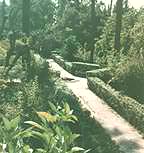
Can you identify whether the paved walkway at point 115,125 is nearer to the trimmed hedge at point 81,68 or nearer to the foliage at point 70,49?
the trimmed hedge at point 81,68

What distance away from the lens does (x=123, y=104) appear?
15.2m

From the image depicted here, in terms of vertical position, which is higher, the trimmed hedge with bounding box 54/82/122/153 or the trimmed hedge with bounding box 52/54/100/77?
the trimmed hedge with bounding box 54/82/122/153

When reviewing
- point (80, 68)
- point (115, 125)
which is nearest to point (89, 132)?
point (115, 125)

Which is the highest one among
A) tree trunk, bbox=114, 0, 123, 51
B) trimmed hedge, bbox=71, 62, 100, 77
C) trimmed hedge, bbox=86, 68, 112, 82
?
tree trunk, bbox=114, 0, 123, 51

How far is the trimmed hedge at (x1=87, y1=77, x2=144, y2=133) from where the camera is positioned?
13456 mm

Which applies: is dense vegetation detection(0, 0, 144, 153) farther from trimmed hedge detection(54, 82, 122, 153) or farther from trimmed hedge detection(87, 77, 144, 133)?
trimmed hedge detection(87, 77, 144, 133)

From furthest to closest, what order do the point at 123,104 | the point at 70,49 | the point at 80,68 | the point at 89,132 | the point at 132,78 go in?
the point at 70,49 < the point at 80,68 < the point at 132,78 < the point at 123,104 < the point at 89,132

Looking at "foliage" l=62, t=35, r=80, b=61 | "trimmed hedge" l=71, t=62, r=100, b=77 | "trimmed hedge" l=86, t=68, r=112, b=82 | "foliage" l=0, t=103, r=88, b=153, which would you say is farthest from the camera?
"foliage" l=62, t=35, r=80, b=61

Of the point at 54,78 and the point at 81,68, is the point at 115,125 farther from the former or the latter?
the point at 81,68

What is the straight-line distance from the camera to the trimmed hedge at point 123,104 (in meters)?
13.5

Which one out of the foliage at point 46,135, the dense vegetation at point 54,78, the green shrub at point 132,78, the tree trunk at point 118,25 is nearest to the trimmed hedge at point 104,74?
the dense vegetation at point 54,78

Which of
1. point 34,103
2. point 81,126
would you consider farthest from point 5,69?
point 81,126

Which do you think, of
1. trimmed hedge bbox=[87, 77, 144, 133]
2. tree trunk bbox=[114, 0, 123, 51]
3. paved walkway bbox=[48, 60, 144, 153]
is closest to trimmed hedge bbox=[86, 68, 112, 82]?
trimmed hedge bbox=[87, 77, 144, 133]

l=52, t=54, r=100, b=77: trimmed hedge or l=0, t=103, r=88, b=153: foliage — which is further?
l=52, t=54, r=100, b=77: trimmed hedge
